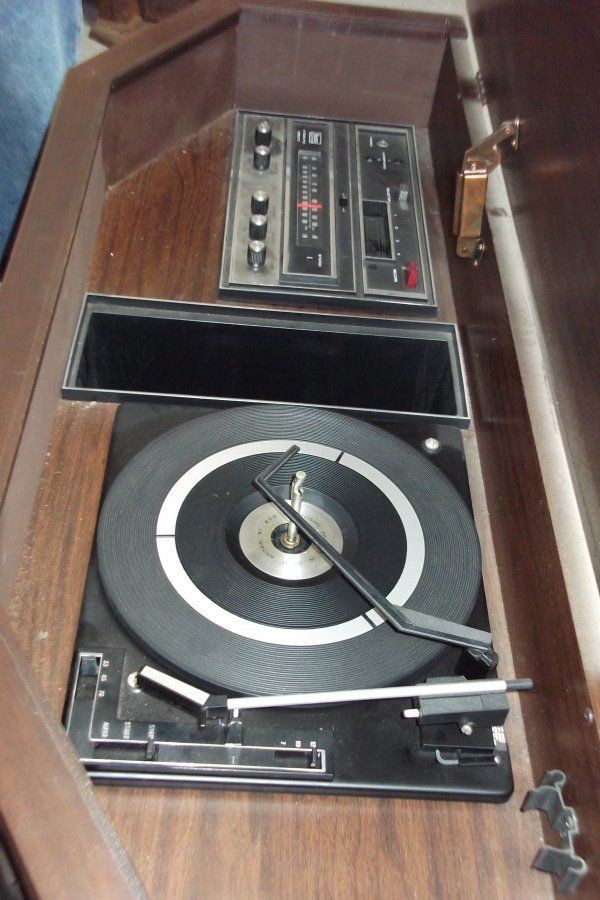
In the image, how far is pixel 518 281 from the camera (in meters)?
1.14

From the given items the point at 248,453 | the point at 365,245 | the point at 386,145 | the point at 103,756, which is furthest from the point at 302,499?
the point at 386,145

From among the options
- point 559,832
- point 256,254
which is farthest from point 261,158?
point 559,832

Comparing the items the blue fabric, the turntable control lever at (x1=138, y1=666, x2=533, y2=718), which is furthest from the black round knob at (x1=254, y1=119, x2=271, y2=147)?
the turntable control lever at (x1=138, y1=666, x2=533, y2=718)

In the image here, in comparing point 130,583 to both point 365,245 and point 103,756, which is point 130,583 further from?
point 365,245

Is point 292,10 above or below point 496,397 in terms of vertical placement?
above

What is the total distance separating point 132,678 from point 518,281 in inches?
29.2

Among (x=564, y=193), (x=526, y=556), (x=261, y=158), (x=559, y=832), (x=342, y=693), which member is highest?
(x=261, y=158)

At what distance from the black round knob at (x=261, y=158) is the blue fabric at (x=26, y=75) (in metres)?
0.62

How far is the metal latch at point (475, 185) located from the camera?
1.25m

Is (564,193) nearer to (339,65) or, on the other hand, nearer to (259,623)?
(259,623)

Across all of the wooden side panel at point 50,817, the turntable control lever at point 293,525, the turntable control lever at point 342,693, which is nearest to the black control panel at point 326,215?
the turntable control lever at point 293,525

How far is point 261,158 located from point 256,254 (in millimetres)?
281

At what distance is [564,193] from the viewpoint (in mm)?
1061

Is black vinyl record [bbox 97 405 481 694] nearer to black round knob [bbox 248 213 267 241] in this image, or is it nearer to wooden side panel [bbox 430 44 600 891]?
wooden side panel [bbox 430 44 600 891]
